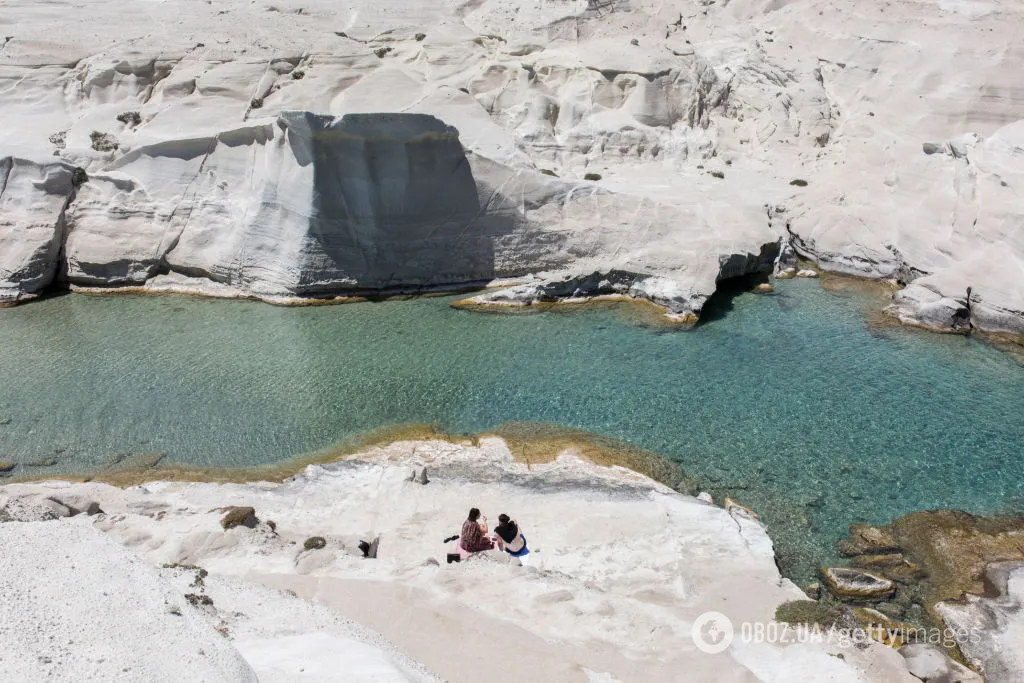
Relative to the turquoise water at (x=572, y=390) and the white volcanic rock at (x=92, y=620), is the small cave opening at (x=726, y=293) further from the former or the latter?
the white volcanic rock at (x=92, y=620)

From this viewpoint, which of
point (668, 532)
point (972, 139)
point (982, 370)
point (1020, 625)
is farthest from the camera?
point (972, 139)

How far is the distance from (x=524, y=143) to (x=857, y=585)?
20.2 m

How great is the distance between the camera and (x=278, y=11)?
106 feet

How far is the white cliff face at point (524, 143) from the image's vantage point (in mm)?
21219

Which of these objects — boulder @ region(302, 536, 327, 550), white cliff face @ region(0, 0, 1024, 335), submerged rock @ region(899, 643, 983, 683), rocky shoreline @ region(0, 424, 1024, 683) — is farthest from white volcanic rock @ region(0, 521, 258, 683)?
white cliff face @ region(0, 0, 1024, 335)

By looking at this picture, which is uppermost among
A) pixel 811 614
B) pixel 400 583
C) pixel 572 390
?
pixel 400 583

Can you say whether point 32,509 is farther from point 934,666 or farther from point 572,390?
point 934,666

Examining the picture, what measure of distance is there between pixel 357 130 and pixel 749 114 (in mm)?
16083

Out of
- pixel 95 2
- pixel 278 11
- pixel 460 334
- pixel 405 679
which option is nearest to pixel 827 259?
pixel 460 334

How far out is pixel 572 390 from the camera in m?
16.7

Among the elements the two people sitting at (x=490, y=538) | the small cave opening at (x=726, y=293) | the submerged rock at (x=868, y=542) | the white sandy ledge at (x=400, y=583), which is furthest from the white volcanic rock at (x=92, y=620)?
the small cave opening at (x=726, y=293)

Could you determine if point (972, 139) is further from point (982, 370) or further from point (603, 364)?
point (603, 364)

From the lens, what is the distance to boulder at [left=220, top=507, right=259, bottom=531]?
10.9m

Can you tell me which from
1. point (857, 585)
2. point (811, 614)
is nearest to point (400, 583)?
point (811, 614)
